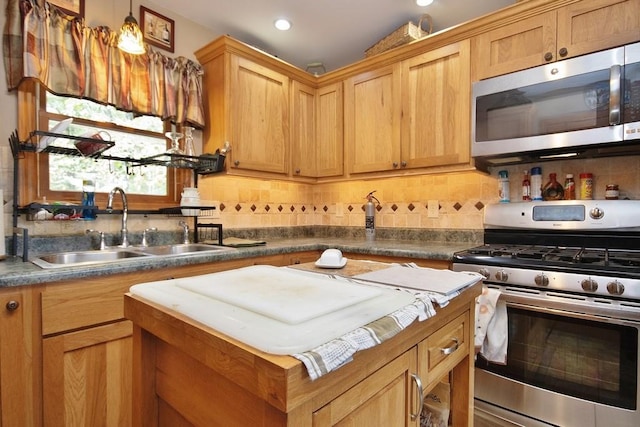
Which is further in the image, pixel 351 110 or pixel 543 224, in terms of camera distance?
pixel 351 110

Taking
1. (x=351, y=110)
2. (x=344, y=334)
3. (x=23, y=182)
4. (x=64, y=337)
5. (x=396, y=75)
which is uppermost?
(x=396, y=75)

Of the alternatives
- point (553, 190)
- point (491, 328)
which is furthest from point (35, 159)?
point (553, 190)

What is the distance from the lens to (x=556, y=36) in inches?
71.4

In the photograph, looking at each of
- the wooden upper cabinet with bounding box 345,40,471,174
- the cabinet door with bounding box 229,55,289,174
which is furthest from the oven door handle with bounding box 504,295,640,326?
the cabinet door with bounding box 229,55,289,174

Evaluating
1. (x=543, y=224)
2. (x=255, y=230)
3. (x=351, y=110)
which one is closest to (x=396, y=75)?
(x=351, y=110)

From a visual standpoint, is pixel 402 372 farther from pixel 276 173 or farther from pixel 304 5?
pixel 304 5

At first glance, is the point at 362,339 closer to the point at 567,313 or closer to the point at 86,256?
the point at 567,313

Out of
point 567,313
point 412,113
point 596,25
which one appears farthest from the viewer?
point 412,113

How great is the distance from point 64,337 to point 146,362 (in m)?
0.82

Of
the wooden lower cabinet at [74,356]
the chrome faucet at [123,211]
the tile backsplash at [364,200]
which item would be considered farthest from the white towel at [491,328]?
the chrome faucet at [123,211]

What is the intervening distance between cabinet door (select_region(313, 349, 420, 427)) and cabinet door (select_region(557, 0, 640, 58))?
1.94 meters

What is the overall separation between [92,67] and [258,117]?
1025 millimetres

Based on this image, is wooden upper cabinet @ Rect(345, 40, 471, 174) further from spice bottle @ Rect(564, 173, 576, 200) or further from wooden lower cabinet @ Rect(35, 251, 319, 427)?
wooden lower cabinet @ Rect(35, 251, 319, 427)

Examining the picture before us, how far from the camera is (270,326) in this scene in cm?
54
